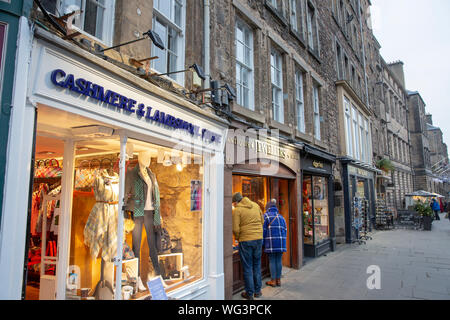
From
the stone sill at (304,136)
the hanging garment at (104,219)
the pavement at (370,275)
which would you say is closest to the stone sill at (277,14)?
the stone sill at (304,136)

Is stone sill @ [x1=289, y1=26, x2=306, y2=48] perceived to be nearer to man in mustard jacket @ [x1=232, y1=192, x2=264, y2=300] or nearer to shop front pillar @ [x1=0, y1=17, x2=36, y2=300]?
man in mustard jacket @ [x1=232, y1=192, x2=264, y2=300]

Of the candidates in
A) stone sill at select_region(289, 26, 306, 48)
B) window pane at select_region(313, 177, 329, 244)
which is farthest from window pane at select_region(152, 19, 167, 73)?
window pane at select_region(313, 177, 329, 244)

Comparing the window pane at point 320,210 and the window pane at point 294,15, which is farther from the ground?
the window pane at point 294,15

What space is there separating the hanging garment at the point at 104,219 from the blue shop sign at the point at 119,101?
106cm

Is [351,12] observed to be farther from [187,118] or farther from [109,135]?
[109,135]

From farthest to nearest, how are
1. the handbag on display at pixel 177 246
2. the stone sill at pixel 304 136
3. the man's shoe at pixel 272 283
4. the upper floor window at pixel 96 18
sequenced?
1. the stone sill at pixel 304 136
2. the man's shoe at pixel 272 283
3. the handbag on display at pixel 177 246
4. the upper floor window at pixel 96 18

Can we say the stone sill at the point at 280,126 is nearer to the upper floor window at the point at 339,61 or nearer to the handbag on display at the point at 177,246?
the handbag on display at the point at 177,246

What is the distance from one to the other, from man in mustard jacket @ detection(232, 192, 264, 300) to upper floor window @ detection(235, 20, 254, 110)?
2.73 metres

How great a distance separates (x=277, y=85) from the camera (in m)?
9.05

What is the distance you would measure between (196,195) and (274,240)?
220 cm

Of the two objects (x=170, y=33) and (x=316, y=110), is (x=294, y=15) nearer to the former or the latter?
(x=316, y=110)

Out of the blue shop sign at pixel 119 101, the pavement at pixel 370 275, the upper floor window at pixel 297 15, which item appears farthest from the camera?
the upper floor window at pixel 297 15

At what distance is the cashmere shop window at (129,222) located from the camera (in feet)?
13.8

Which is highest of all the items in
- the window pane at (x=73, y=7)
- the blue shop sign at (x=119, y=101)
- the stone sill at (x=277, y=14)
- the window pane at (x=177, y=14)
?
the stone sill at (x=277, y=14)
